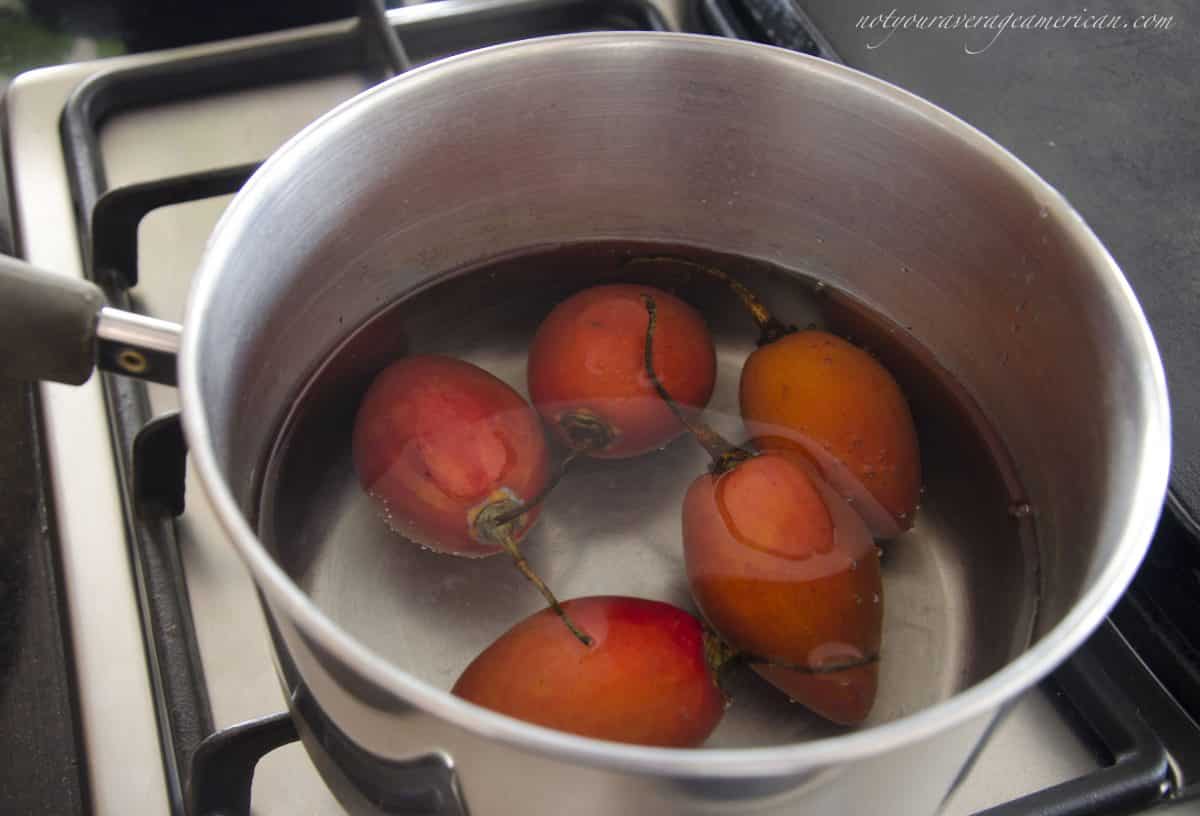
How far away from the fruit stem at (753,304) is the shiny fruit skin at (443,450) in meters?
0.13

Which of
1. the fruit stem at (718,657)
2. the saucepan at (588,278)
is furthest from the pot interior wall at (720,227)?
the fruit stem at (718,657)

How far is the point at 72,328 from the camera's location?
39cm

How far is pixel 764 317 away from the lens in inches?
22.6

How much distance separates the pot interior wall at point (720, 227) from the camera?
1.39 ft

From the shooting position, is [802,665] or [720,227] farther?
[720,227]

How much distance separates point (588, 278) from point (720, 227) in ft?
0.26

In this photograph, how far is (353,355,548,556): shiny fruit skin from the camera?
0.48m

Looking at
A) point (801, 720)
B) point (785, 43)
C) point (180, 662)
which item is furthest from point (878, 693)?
point (785, 43)

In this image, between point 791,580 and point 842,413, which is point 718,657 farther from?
point 842,413

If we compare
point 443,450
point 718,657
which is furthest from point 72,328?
point 718,657

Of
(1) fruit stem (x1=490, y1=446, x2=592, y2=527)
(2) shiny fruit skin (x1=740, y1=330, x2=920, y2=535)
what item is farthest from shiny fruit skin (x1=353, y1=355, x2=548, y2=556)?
(2) shiny fruit skin (x1=740, y1=330, x2=920, y2=535)

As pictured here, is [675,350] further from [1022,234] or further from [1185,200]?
[1185,200]

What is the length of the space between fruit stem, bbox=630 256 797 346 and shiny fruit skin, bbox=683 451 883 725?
0.11m

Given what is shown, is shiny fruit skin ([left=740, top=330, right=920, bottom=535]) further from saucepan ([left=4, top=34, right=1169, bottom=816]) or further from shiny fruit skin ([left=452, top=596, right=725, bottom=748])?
shiny fruit skin ([left=452, top=596, right=725, bottom=748])
